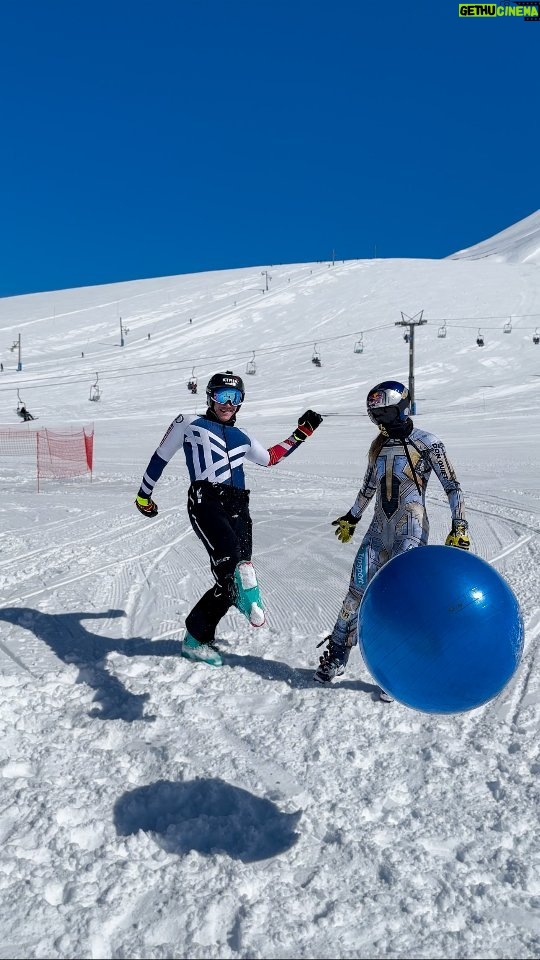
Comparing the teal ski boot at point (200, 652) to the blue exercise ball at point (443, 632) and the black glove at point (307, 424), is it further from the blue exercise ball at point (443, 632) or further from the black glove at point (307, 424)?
the blue exercise ball at point (443, 632)

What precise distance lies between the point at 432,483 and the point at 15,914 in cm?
1222

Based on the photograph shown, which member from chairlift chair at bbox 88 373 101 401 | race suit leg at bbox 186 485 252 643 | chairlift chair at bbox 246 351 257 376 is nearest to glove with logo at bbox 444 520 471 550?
race suit leg at bbox 186 485 252 643

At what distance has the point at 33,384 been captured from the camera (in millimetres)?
45344

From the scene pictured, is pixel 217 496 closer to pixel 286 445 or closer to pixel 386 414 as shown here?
pixel 286 445

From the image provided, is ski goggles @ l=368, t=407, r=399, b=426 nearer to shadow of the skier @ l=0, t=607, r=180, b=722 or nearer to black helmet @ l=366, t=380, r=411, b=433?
black helmet @ l=366, t=380, r=411, b=433

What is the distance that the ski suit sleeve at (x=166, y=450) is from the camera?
516cm

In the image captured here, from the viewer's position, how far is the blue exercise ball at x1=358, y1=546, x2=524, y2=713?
10.4ft

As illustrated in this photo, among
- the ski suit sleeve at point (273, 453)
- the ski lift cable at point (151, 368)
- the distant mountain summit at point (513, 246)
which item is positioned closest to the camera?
the ski suit sleeve at point (273, 453)

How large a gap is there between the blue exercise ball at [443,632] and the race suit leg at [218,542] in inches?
65.5

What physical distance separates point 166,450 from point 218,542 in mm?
866

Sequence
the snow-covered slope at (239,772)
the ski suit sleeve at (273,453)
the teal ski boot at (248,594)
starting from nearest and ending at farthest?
the snow-covered slope at (239,772) < the teal ski boot at (248,594) < the ski suit sleeve at (273,453)

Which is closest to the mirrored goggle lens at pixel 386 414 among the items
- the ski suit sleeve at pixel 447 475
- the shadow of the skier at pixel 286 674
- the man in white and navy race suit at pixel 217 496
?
the ski suit sleeve at pixel 447 475

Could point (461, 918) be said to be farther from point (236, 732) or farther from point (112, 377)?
point (112, 377)

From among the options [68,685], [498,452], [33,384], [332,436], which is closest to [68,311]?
[33,384]
